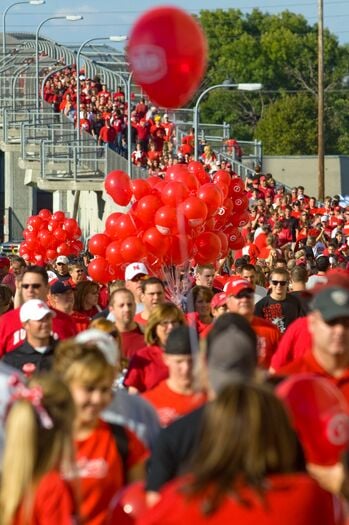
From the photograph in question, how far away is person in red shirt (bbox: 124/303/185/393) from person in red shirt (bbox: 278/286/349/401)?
1.74 metres

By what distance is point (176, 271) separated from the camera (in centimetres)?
1655

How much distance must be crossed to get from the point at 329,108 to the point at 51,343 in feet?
293

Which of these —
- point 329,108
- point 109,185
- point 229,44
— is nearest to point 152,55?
point 109,185

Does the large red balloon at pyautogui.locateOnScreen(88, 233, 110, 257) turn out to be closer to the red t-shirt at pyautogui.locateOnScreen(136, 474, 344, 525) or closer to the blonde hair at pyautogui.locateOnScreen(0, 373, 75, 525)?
the blonde hair at pyautogui.locateOnScreen(0, 373, 75, 525)

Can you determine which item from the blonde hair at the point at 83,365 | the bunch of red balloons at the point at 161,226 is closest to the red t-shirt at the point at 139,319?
the bunch of red balloons at the point at 161,226

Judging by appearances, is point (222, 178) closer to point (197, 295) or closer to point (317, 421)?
point (197, 295)

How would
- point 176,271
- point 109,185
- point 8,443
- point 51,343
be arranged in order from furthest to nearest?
point 109,185
point 176,271
point 51,343
point 8,443

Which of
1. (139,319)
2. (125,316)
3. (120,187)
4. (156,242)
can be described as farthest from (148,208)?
(125,316)

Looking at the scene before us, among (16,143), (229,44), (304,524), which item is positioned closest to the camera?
(304,524)

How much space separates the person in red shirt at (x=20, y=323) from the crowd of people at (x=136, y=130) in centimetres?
1973

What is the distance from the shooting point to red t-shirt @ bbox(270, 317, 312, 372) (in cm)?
862

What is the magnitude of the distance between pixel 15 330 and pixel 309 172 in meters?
47.5

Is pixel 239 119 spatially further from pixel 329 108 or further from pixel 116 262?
pixel 116 262

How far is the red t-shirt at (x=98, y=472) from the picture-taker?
5848mm
